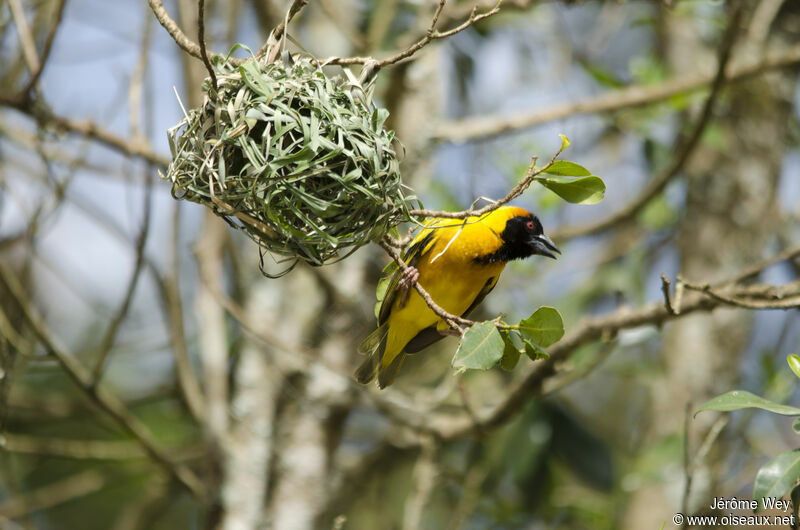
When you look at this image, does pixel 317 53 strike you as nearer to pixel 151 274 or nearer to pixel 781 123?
pixel 151 274

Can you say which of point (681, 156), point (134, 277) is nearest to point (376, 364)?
point (134, 277)

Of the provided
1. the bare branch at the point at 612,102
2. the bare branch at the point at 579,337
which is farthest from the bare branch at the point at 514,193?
the bare branch at the point at 612,102

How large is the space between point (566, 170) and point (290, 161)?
613 millimetres

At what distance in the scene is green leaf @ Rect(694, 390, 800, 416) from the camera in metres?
1.75

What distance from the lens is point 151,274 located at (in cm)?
410

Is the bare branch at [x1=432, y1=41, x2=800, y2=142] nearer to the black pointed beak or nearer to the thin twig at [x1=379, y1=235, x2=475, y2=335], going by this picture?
the black pointed beak

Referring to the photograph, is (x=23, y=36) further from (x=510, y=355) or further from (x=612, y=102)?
(x=612, y=102)

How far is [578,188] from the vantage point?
1.68 meters

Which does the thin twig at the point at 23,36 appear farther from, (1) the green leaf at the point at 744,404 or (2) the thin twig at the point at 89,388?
(1) the green leaf at the point at 744,404

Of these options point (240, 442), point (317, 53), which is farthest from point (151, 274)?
point (317, 53)

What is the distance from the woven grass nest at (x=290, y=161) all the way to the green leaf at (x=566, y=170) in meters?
0.35

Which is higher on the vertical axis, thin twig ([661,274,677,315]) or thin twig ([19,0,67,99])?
thin twig ([19,0,67,99])

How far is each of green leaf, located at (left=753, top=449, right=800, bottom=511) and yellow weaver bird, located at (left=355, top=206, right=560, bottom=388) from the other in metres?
1.13

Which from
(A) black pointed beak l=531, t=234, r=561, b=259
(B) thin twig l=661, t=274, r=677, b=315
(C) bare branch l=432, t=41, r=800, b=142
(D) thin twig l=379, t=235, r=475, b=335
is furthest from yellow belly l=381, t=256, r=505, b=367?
(C) bare branch l=432, t=41, r=800, b=142
